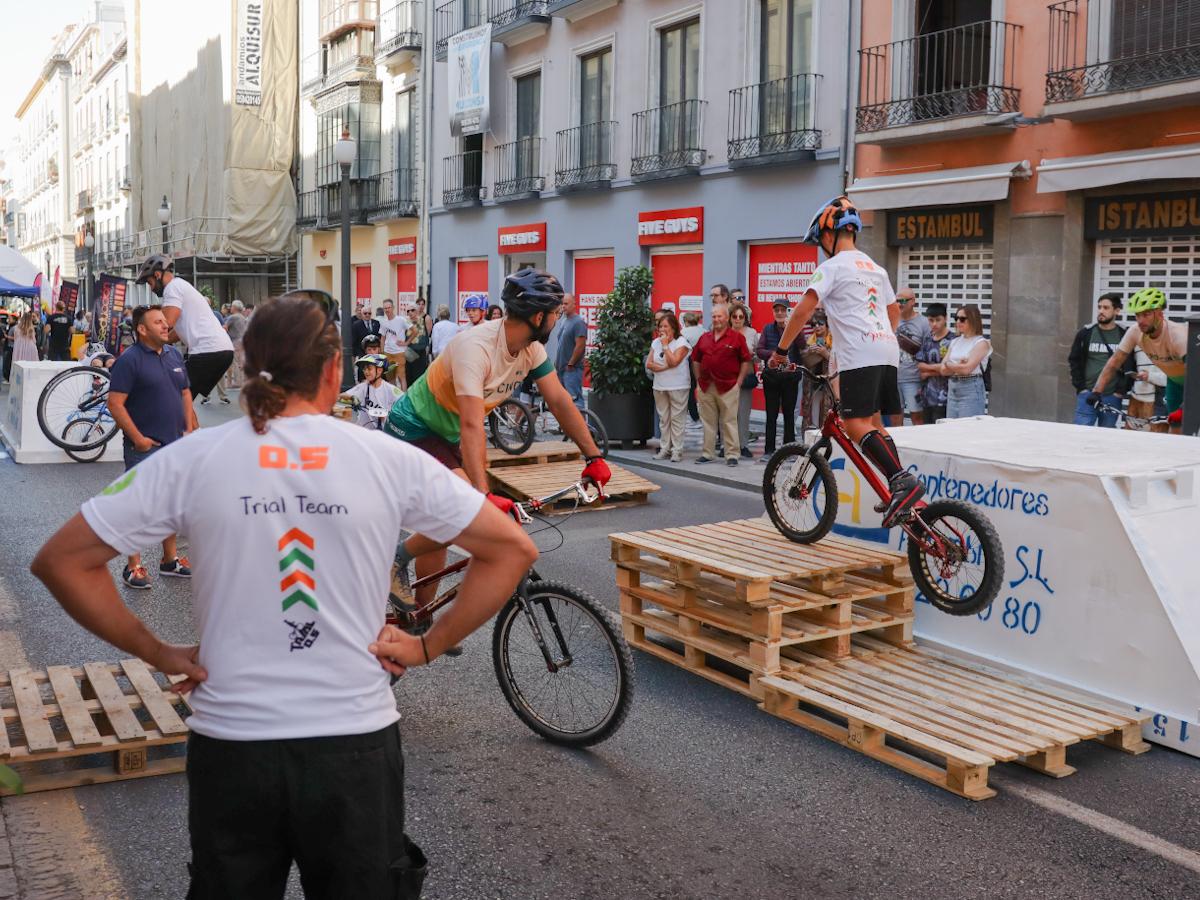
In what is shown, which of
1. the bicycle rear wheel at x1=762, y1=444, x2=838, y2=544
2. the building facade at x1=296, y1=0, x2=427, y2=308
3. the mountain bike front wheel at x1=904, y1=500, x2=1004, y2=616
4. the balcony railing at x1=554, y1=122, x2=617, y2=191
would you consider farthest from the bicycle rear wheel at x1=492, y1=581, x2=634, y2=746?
the building facade at x1=296, y1=0, x2=427, y2=308

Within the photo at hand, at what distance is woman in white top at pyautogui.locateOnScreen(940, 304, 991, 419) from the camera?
12.7 m

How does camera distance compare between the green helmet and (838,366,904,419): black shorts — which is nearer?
(838,366,904,419): black shorts

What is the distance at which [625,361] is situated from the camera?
1583cm

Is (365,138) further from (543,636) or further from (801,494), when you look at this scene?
(543,636)

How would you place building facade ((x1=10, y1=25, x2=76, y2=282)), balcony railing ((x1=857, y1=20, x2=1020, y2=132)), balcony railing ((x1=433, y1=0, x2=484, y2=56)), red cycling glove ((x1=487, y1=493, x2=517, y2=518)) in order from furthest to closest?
building facade ((x1=10, y1=25, x2=76, y2=282)), balcony railing ((x1=433, y1=0, x2=484, y2=56)), balcony railing ((x1=857, y1=20, x2=1020, y2=132)), red cycling glove ((x1=487, y1=493, x2=517, y2=518))

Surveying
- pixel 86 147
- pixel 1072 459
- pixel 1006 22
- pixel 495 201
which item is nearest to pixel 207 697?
pixel 1072 459

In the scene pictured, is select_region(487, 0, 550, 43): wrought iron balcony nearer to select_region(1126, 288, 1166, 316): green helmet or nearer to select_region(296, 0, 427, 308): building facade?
select_region(296, 0, 427, 308): building facade

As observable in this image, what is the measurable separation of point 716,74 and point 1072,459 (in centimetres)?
1609

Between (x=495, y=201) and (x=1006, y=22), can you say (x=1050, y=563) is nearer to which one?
(x=1006, y=22)

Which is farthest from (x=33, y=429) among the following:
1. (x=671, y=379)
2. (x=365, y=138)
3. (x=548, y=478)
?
(x=365, y=138)

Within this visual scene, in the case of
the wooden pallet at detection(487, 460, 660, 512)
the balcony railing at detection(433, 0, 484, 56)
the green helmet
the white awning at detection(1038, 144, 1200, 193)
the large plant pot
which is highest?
the balcony railing at detection(433, 0, 484, 56)

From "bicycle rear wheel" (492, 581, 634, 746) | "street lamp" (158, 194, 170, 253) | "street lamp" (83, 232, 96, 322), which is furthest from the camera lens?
"street lamp" (83, 232, 96, 322)

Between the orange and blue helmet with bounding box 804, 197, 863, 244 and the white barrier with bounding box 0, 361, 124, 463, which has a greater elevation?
the orange and blue helmet with bounding box 804, 197, 863, 244

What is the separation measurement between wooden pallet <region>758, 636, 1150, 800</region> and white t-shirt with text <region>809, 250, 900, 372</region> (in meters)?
1.52
